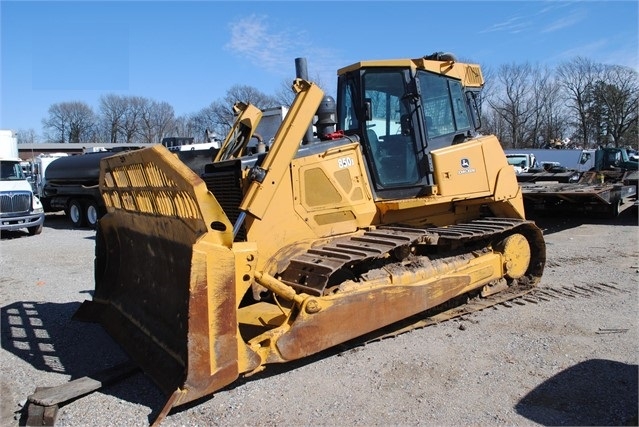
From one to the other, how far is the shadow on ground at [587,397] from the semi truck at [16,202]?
573 inches

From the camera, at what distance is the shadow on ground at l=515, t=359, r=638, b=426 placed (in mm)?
3369

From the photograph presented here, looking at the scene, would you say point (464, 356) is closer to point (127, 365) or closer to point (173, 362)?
point (173, 362)

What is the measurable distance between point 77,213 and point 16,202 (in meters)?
2.67

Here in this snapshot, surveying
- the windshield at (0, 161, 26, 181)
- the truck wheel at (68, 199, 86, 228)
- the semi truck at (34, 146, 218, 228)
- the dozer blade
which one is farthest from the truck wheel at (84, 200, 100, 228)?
the dozer blade

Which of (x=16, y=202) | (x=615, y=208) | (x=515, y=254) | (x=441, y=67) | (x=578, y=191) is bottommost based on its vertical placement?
(x=615, y=208)

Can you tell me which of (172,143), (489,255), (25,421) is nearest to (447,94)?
(489,255)

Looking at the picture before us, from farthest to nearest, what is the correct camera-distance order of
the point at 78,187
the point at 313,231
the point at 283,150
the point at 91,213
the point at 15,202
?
the point at 78,187, the point at 91,213, the point at 15,202, the point at 313,231, the point at 283,150

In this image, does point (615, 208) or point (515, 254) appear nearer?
point (515, 254)

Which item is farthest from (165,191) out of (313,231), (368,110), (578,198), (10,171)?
(10,171)

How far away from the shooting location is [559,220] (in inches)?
512

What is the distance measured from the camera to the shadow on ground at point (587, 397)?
3.37 metres

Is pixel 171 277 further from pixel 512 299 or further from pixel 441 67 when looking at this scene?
pixel 512 299

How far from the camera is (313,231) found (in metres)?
4.87

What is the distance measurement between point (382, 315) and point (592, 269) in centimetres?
470
